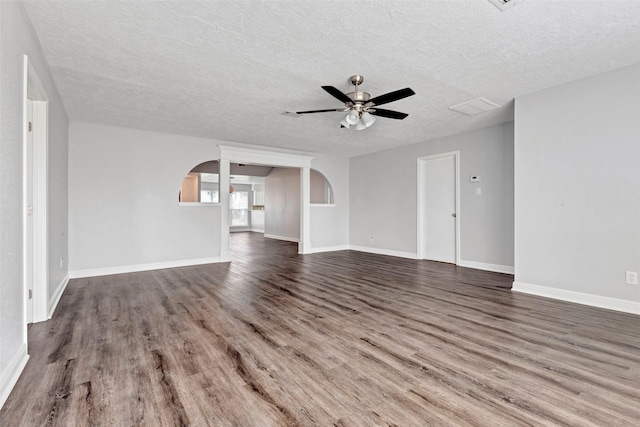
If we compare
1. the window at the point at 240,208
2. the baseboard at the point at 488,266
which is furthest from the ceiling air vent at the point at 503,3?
the window at the point at 240,208

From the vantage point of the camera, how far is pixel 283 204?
1052 cm

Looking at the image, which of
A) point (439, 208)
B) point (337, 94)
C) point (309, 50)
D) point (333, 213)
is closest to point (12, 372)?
point (309, 50)

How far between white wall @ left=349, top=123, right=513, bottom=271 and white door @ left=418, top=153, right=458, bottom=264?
181 millimetres

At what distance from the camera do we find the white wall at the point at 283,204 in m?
9.97

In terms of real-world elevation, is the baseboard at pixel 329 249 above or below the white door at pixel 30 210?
below

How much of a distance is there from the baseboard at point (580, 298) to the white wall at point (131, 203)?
5.30m

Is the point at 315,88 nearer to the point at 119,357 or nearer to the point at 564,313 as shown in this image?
the point at 119,357

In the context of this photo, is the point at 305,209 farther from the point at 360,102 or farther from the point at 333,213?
the point at 360,102

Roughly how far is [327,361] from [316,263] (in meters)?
3.99

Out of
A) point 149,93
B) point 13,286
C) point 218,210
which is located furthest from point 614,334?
point 218,210

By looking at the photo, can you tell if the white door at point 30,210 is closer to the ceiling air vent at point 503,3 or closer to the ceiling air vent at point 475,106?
the ceiling air vent at point 503,3

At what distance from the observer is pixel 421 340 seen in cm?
247

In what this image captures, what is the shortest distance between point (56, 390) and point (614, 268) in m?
4.87

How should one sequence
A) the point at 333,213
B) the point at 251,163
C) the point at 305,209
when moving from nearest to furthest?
the point at 251,163 → the point at 305,209 → the point at 333,213
